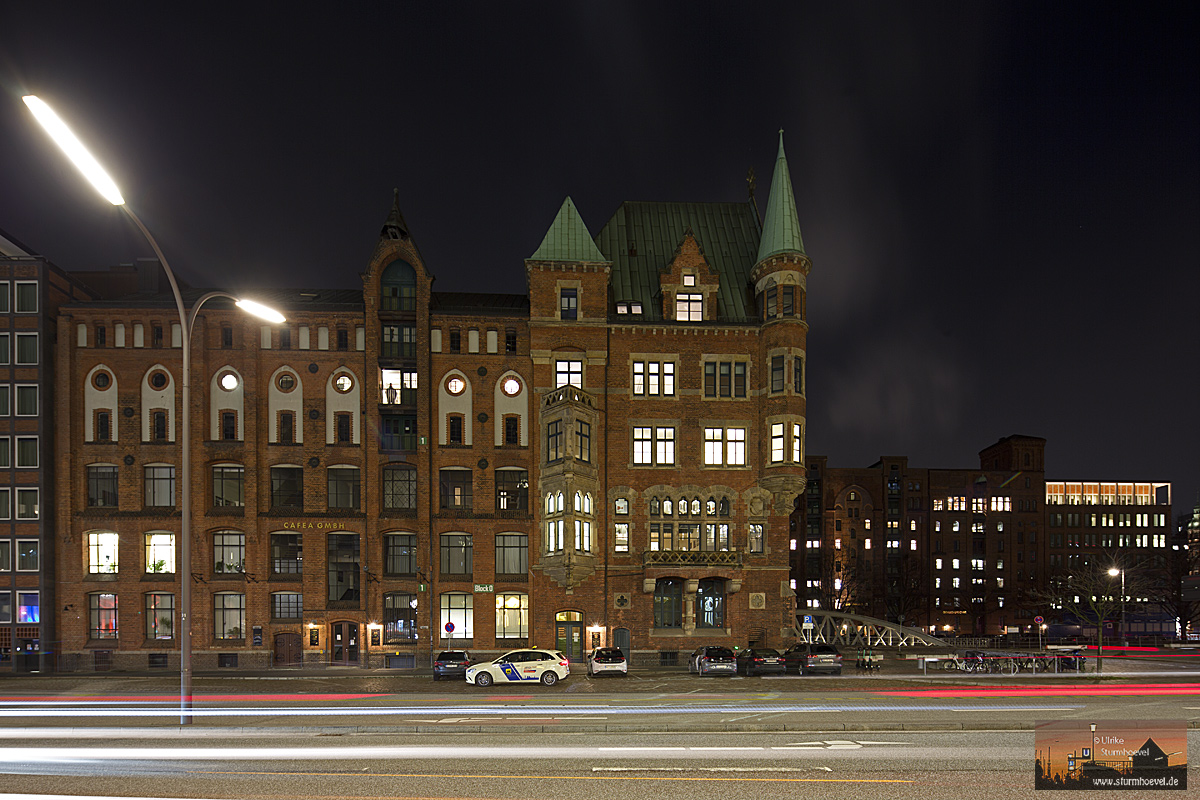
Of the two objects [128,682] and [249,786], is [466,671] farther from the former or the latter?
[249,786]

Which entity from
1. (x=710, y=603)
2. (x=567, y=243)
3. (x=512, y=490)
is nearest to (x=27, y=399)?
(x=512, y=490)

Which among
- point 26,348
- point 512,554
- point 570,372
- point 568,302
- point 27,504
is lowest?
point 512,554

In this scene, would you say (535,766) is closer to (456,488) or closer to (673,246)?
(456,488)

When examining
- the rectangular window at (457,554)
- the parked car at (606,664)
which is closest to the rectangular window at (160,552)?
the rectangular window at (457,554)

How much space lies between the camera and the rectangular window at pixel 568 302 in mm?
45469

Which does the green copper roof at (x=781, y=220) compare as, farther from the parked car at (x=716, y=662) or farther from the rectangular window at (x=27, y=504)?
the rectangular window at (x=27, y=504)

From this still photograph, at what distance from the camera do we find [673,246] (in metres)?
50.1

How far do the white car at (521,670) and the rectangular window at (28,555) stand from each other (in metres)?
28.3

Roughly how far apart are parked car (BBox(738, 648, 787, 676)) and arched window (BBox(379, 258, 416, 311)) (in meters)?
27.9

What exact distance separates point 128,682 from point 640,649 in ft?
86.1

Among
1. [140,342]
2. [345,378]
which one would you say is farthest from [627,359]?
[140,342]

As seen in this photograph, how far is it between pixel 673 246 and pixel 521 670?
2931 centimetres

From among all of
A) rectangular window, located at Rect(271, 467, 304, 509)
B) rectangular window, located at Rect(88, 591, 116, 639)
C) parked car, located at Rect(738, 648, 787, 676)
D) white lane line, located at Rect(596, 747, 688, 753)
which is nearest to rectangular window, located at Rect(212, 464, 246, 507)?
rectangular window, located at Rect(271, 467, 304, 509)

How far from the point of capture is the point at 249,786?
13875 millimetres
